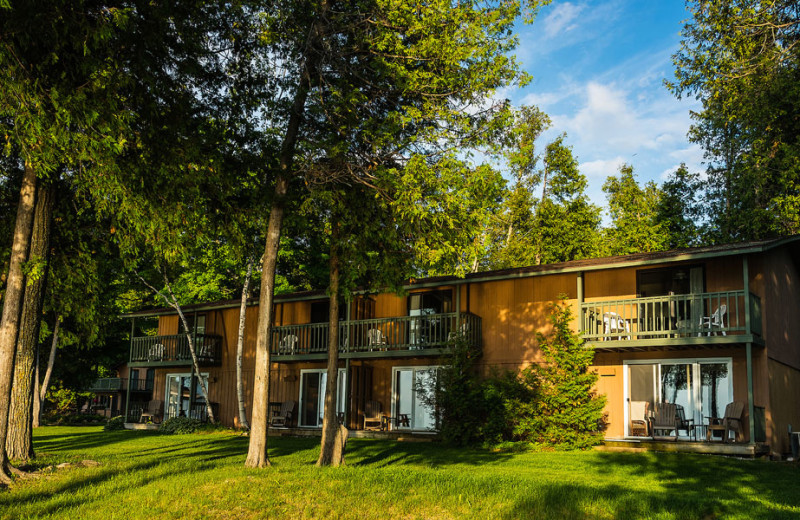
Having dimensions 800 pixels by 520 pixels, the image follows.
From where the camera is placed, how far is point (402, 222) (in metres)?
13.7

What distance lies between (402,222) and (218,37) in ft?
17.4

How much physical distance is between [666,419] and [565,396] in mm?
2474

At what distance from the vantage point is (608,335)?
60.1 ft

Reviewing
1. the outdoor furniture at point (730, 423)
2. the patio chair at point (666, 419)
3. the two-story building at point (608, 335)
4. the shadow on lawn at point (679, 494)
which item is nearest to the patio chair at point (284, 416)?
the two-story building at point (608, 335)

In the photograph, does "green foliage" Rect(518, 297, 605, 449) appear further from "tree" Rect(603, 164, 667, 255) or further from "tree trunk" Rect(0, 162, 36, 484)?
Answer: "tree" Rect(603, 164, 667, 255)

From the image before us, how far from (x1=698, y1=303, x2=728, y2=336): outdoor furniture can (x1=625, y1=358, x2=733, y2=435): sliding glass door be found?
0.94 metres

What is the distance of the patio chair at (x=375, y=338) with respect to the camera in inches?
903

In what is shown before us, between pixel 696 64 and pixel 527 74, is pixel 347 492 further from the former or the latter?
pixel 696 64

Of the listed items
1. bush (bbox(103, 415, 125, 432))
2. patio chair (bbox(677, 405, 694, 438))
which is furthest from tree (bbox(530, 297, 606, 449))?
bush (bbox(103, 415, 125, 432))

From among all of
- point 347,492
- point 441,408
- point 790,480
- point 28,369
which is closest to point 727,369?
point 790,480

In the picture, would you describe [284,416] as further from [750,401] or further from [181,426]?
[750,401]

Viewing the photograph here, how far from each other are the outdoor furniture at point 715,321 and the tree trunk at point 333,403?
907 cm

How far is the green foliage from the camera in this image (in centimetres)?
1762

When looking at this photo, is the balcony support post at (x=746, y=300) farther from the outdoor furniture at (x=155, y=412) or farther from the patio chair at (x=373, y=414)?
the outdoor furniture at (x=155, y=412)
